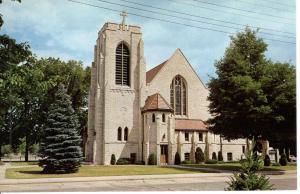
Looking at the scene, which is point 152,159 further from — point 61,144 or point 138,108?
point 61,144

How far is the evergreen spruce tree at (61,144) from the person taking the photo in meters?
24.4

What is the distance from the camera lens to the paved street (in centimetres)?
1683

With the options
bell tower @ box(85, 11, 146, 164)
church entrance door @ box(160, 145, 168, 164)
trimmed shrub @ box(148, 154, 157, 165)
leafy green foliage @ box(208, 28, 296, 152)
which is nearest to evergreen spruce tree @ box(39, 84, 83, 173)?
leafy green foliage @ box(208, 28, 296, 152)

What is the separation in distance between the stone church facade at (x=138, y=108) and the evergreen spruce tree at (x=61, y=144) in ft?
34.0

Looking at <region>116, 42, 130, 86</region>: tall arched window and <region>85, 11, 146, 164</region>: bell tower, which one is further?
<region>116, 42, 130, 86</region>: tall arched window

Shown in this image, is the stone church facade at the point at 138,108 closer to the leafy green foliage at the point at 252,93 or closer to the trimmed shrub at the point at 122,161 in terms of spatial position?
the trimmed shrub at the point at 122,161

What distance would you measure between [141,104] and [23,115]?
13758 mm

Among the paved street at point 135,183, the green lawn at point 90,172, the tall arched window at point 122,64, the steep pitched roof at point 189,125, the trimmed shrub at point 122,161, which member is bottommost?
the paved street at point 135,183

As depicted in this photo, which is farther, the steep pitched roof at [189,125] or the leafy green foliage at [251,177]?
the steep pitched roof at [189,125]

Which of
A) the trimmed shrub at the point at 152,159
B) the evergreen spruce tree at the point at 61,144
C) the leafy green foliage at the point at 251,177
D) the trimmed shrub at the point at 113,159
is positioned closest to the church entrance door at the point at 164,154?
the trimmed shrub at the point at 152,159

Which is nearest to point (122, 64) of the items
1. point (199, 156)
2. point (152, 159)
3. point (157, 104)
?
point (157, 104)

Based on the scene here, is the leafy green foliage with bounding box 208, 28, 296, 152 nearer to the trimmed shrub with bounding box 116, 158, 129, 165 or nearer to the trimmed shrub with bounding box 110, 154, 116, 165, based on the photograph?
the trimmed shrub with bounding box 116, 158, 129, 165

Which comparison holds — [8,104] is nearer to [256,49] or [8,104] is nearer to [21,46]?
[21,46]

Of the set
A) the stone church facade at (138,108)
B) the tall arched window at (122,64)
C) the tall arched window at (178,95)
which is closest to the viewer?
the stone church facade at (138,108)
